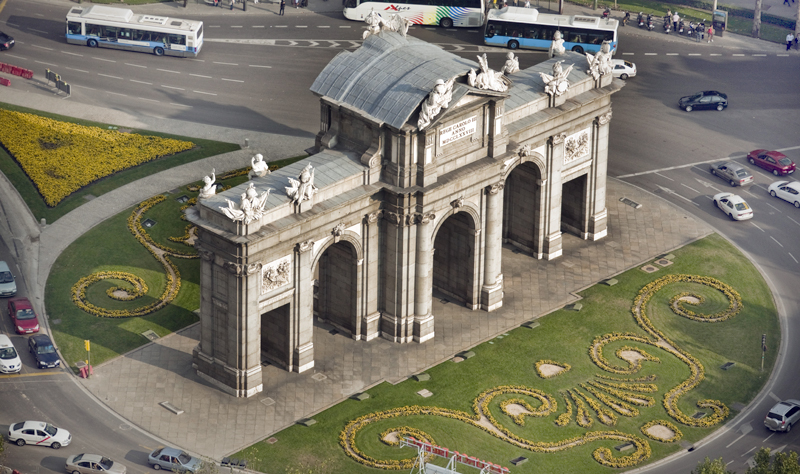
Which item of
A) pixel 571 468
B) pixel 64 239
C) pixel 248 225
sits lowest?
pixel 571 468

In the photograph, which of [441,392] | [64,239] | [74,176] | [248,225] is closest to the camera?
[248,225]

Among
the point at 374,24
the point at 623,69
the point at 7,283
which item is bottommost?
the point at 7,283

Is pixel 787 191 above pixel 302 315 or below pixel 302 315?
above

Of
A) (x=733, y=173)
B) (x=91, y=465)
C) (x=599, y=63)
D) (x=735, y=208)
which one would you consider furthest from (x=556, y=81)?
(x=91, y=465)

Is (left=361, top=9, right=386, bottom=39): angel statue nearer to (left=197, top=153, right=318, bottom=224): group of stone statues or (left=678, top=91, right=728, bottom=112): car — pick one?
(left=197, top=153, right=318, bottom=224): group of stone statues

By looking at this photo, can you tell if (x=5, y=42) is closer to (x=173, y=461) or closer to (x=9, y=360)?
(x=9, y=360)

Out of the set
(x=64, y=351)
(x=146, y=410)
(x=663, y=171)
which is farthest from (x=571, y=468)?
(x=663, y=171)

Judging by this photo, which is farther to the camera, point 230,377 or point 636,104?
point 636,104

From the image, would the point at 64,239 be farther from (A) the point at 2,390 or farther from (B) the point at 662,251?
(B) the point at 662,251
